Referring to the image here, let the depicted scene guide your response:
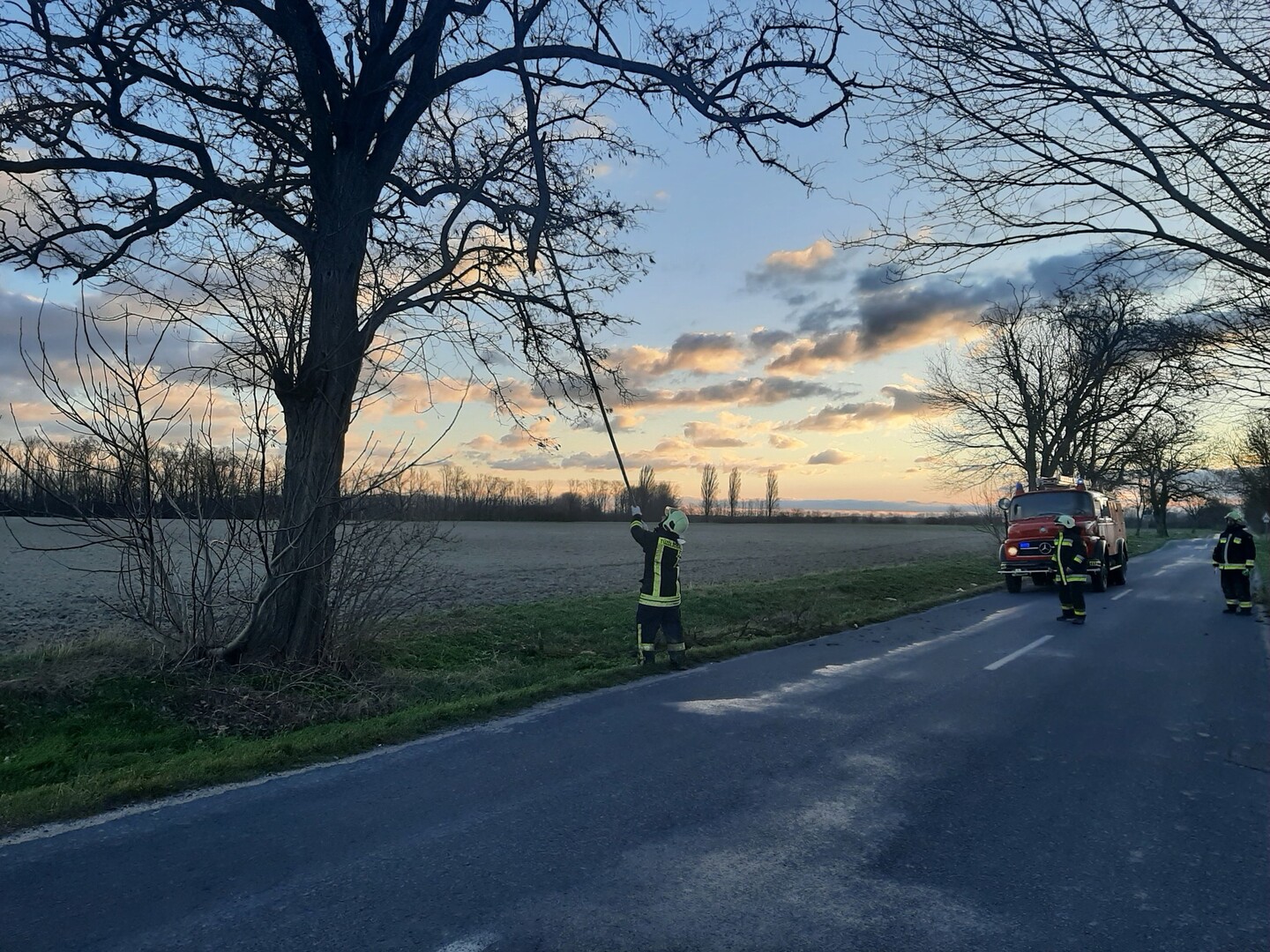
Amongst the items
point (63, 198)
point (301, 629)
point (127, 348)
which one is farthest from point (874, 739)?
point (63, 198)

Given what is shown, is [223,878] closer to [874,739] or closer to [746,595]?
[874,739]

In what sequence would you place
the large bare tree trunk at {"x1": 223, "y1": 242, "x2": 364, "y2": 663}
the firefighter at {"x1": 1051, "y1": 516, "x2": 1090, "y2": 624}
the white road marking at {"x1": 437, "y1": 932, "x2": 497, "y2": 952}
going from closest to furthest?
the white road marking at {"x1": 437, "y1": 932, "x2": 497, "y2": 952} < the large bare tree trunk at {"x1": 223, "y1": 242, "x2": 364, "y2": 663} < the firefighter at {"x1": 1051, "y1": 516, "x2": 1090, "y2": 624}

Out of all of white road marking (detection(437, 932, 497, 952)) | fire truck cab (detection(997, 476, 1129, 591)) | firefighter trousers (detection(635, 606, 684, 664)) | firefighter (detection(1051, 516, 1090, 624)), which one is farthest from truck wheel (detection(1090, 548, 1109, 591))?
white road marking (detection(437, 932, 497, 952))

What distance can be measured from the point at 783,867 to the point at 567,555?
114 feet

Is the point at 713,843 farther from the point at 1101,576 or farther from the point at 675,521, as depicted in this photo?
the point at 1101,576

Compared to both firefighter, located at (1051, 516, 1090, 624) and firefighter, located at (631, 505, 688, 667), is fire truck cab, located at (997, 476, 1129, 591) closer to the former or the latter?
firefighter, located at (1051, 516, 1090, 624)

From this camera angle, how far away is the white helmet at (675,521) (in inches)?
366

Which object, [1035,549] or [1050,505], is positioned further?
[1050,505]

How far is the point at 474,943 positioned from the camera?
3.22 metres

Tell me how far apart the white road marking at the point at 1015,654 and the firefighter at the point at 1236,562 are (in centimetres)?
646

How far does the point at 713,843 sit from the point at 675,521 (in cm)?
521

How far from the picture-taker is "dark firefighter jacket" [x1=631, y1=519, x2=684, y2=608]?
922cm

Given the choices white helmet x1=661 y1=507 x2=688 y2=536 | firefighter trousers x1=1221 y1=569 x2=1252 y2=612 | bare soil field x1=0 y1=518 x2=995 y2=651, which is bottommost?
bare soil field x1=0 y1=518 x2=995 y2=651

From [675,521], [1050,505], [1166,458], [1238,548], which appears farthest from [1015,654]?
[1166,458]
